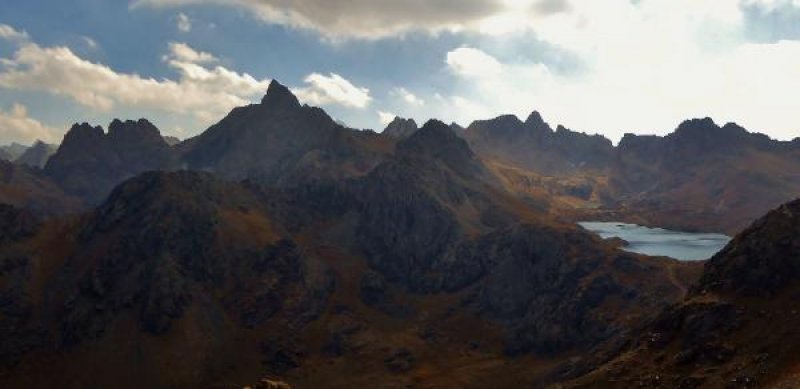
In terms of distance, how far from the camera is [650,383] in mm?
100812

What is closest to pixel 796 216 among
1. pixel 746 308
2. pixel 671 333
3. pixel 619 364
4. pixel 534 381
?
pixel 746 308

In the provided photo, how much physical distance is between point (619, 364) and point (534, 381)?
73.4 metres

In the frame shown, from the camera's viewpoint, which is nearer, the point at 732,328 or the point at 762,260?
Answer: the point at 732,328

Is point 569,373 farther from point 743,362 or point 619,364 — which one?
point 743,362

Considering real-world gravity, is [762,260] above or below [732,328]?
above

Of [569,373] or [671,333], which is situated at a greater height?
[671,333]

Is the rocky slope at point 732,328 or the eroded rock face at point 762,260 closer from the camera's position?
the rocky slope at point 732,328

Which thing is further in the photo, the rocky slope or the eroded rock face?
the eroded rock face

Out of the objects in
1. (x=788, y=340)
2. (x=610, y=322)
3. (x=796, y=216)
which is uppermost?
(x=796, y=216)

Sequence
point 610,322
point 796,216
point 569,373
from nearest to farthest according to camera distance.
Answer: point 796,216, point 569,373, point 610,322

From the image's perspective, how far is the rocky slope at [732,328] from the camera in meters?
93.6

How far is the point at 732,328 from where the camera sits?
10575 centimetres

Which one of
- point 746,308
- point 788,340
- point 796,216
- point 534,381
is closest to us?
point 788,340

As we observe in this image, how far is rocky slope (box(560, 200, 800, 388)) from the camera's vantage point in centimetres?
9356
